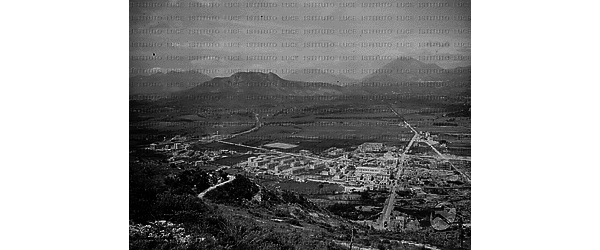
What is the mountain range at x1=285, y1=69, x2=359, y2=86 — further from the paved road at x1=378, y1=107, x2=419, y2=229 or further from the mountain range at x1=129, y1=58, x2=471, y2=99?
the paved road at x1=378, y1=107, x2=419, y2=229

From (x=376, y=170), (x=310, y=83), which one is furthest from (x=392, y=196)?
(x=310, y=83)

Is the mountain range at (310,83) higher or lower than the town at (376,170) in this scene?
higher

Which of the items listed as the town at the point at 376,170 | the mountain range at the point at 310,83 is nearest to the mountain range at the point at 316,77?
the mountain range at the point at 310,83

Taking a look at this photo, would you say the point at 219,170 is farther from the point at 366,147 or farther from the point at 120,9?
the point at 120,9

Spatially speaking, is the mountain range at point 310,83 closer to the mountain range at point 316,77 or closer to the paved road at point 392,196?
the mountain range at point 316,77

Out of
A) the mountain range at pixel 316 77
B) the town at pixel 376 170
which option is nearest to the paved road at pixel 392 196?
the town at pixel 376 170

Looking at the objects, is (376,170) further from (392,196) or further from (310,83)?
(310,83)

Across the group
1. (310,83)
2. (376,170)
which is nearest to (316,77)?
(310,83)

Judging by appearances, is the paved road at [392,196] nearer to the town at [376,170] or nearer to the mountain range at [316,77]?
the town at [376,170]

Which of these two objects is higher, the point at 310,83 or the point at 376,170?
the point at 310,83

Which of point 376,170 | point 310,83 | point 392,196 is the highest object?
point 310,83

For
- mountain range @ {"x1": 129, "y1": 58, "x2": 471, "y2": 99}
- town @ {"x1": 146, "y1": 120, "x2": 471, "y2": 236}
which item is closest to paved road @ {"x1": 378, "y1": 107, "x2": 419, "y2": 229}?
town @ {"x1": 146, "y1": 120, "x2": 471, "y2": 236}

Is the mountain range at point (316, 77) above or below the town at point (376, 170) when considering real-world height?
above

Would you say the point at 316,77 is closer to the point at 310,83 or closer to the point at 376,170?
the point at 310,83
